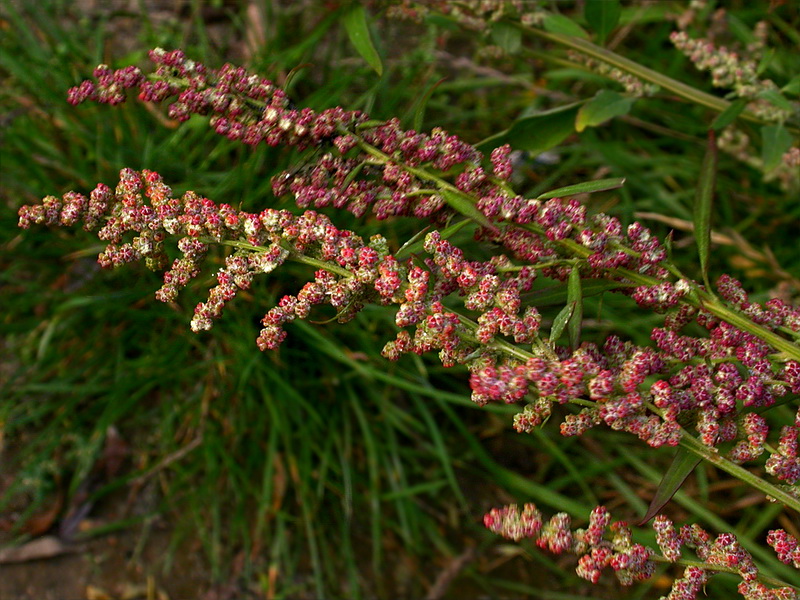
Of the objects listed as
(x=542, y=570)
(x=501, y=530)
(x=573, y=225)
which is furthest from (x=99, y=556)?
(x=573, y=225)

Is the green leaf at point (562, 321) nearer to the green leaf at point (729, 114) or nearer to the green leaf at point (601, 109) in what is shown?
the green leaf at point (601, 109)

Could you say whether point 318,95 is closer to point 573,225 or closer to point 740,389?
point 573,225

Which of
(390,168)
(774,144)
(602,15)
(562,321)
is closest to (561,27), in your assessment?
(602,15)

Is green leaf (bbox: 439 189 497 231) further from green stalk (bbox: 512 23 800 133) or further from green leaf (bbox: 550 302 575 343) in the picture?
green stalk (bbox: 512 23 800 133)

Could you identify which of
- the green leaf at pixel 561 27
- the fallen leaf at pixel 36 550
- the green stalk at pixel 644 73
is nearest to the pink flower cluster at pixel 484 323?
the green stalk at pixel 644 73

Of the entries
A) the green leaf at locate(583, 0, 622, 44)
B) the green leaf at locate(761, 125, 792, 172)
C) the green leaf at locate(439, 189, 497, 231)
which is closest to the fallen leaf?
the green leaf at locate(439, 189, 497, 231)
